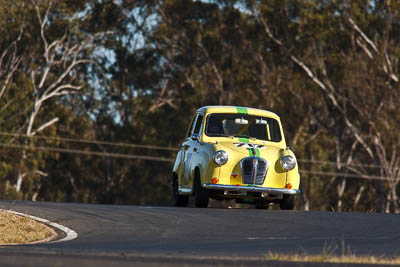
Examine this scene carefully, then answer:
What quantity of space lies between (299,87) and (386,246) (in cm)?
4156

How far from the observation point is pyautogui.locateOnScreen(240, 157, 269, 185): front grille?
17.4 metres

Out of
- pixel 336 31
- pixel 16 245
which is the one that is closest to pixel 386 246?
pixel 16 245

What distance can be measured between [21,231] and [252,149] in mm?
5669

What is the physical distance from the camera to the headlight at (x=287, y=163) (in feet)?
57.7

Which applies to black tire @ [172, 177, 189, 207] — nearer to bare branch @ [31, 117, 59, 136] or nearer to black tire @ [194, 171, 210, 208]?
black tire @ [194, 171, 210, 208]

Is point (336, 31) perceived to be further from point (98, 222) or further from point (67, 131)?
point (98, 222)

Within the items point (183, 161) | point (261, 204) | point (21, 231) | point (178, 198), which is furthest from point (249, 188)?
point (21, 231)

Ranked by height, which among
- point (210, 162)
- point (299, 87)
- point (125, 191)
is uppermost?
point (299, 87)

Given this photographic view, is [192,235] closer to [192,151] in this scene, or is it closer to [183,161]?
[192,151]

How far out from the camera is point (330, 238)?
12523 mm

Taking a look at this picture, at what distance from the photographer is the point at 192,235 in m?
12.7

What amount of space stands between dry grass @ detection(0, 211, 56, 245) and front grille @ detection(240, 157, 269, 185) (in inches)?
176

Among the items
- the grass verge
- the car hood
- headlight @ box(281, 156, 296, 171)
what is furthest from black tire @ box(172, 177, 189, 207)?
the grass verge

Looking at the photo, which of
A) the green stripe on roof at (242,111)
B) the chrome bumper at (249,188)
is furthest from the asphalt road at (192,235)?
the green stripe on roof at (242,111)
